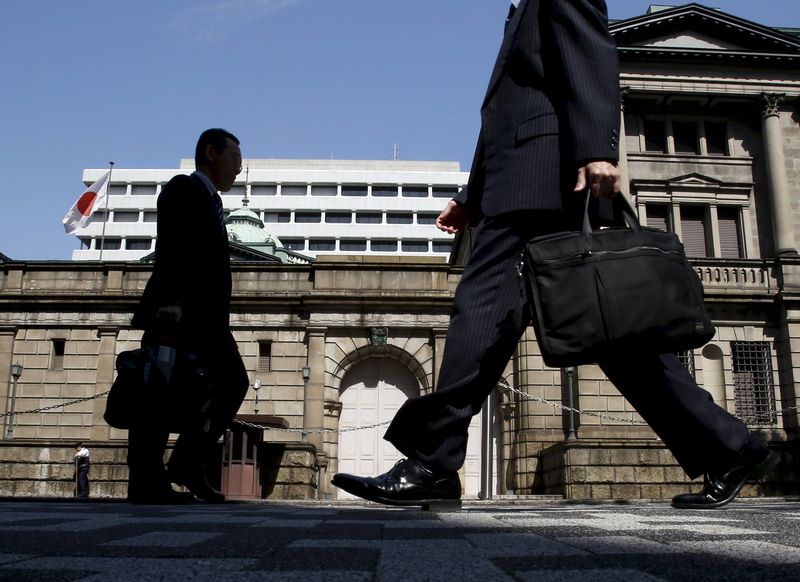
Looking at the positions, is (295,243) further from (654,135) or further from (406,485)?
(406,485)

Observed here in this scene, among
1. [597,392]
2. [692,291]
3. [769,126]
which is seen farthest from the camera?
[769,126]

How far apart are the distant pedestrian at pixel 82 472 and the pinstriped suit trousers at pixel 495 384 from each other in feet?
45.1

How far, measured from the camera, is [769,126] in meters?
26.5

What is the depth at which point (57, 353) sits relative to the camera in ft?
74.3

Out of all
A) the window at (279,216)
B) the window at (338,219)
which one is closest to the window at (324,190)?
the window at (338,219)

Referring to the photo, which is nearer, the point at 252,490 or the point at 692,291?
the point at 692,291

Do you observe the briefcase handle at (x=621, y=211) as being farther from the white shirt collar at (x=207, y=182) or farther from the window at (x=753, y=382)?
the window at (x=753, y=382)

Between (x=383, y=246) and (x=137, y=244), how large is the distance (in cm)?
2814

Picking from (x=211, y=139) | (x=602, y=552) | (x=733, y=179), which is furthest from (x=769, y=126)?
(x=602, y=552)

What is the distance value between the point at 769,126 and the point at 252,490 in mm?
20918

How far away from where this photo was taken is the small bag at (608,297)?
2822 mm

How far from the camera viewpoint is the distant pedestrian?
15211mm

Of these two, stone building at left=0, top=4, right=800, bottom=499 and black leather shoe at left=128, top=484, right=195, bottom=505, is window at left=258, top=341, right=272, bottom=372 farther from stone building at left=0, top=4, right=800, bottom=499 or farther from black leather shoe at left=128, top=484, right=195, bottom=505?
black leather shoe at left=128, top=484, right=195, bottom=505

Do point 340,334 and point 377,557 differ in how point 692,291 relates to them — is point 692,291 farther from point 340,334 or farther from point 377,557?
point 340,334
